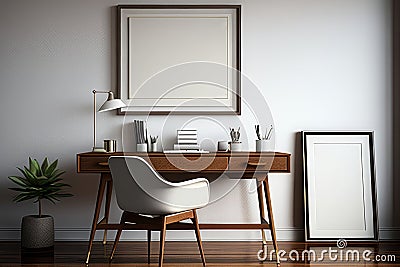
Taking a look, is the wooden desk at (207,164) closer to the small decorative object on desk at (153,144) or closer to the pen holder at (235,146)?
the pen holder at (235,146)

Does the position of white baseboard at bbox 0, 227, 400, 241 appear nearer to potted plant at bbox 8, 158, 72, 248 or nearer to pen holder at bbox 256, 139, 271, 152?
potted plant at bbox 8, 158, 72, 248

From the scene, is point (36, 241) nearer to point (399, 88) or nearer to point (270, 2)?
point (270, 2)

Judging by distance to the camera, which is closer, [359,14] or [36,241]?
[36,241]

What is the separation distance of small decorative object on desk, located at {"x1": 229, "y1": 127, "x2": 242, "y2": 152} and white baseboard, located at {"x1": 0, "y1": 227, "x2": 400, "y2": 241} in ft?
2.60

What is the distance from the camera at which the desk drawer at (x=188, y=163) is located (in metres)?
4.11

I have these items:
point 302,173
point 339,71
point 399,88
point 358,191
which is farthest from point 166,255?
point 399,88

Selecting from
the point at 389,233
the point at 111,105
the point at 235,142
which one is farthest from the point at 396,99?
the point at 111,105

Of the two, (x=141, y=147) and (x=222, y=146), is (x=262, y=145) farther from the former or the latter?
(x=141, y=147)

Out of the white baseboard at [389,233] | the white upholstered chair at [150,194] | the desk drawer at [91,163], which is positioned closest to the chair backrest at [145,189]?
the white upholstered chair at [150,194]

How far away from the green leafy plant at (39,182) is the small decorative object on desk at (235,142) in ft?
4.41

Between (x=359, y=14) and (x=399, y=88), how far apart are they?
0.72 metres

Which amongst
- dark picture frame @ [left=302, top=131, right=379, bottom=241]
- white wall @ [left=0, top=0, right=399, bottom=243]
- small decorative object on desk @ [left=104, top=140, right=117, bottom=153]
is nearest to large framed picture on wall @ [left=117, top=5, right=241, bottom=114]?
white wall @ [left=0, top=0, right=399, bottom=243]

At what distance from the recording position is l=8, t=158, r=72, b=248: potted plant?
4324 mm

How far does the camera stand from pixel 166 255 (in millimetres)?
4199
